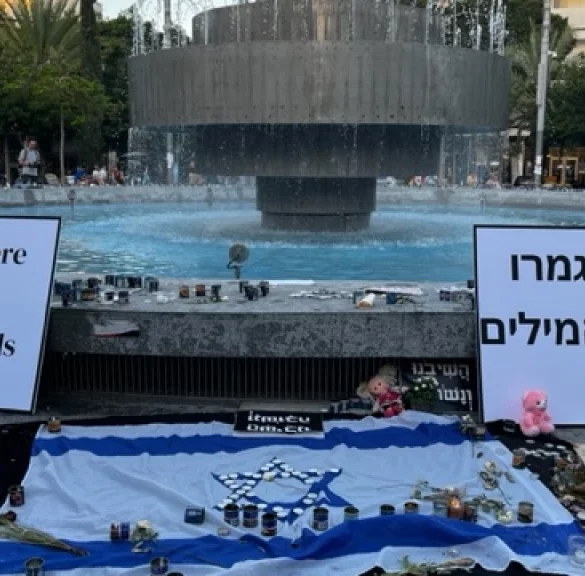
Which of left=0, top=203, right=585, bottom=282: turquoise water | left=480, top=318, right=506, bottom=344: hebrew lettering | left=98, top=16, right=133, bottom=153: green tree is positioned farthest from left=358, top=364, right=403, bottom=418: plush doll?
left=98, top=16, right=133, bottom=153: green tree

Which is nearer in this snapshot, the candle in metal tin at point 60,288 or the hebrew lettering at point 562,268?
the hebrew lettering at point 562,268

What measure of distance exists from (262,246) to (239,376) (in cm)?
610

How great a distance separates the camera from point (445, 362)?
6629 mm

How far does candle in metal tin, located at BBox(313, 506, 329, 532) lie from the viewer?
4.47 m

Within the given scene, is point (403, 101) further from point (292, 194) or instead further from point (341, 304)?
point (341, 304)

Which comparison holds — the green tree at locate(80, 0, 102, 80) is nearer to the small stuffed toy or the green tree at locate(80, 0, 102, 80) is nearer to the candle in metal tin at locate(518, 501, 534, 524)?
the small stuffed toy

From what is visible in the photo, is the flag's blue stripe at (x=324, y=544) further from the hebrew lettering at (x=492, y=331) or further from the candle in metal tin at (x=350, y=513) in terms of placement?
the hebrew lettering at (x=492, y=331)

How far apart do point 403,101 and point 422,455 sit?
7930 mm

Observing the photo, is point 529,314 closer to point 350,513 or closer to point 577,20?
point 350,513

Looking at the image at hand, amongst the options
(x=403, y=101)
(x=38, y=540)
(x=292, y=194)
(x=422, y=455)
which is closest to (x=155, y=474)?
(x=38, y=540)

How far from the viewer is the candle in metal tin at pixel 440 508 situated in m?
4.68

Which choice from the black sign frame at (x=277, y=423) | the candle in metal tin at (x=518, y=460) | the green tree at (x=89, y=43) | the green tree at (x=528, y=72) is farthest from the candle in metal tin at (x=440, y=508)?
the green tree at (x=528, y=72)

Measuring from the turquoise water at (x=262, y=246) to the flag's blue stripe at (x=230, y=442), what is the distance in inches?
155

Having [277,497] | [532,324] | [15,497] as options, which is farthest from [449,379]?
[15,497]
